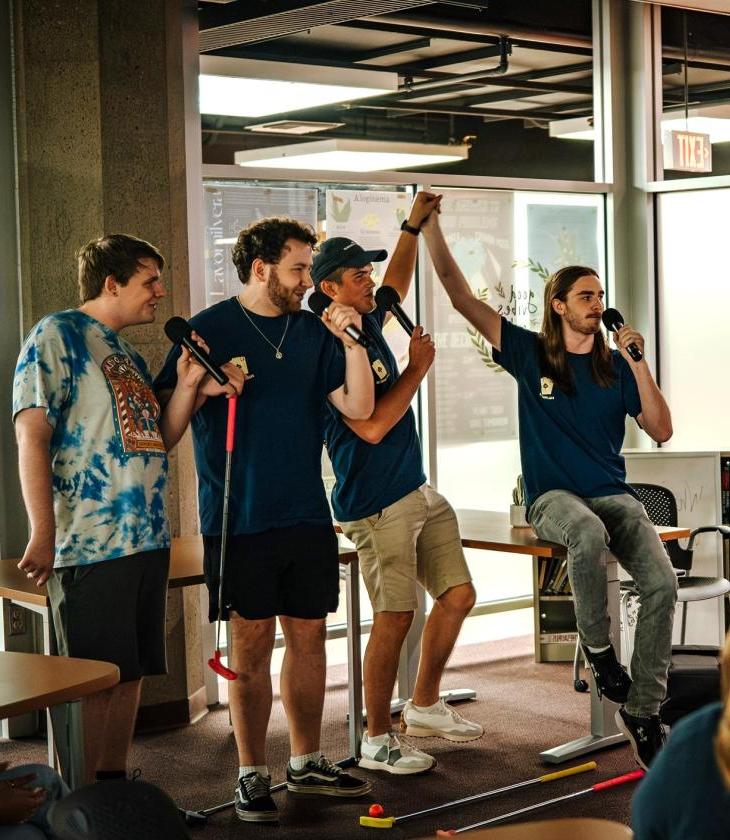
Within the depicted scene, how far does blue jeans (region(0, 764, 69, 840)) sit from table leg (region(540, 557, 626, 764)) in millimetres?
2346

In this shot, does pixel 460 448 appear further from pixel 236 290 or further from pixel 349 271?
pixel 349 271

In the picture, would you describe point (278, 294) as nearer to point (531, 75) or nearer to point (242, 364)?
point (242, 364)

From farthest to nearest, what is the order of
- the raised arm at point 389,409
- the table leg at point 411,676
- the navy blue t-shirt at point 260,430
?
the table leg at point 411,676
the raised arm at point 389,409
the navy blue t-shirt at point 260,430

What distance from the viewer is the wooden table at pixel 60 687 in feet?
8.19

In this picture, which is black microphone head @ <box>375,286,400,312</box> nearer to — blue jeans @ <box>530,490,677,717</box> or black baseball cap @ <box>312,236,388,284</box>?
black baseball cap @ <box>312,236,388,284</box>

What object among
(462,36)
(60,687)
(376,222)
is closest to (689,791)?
A: (60,687)

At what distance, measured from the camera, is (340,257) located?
4301mm

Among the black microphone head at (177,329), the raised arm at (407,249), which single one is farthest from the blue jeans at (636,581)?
the black microphone head at (177,329)

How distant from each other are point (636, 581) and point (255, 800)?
1.55 m

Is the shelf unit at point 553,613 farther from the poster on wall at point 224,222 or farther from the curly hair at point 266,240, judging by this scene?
the curly hair at point 266,240

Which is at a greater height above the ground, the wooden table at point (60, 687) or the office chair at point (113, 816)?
the office chair at point (113, 816)

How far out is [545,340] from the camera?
4684mm

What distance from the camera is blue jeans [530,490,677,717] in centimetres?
424

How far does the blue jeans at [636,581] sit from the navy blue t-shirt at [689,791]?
2.89 metres
